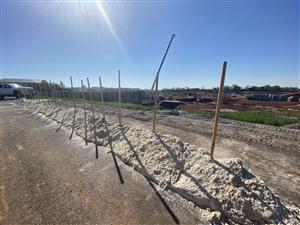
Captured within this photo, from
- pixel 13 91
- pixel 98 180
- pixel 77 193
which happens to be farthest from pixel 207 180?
pixel 13 91

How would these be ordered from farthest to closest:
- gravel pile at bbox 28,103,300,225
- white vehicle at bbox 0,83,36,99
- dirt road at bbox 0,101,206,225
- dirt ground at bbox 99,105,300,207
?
white vehicle at bbox 0,83,36,99 < dirt ground at bbox 99,105,300,207 < dirt road at bbox 0,101,206,225 < gravel pile at bbox 28,103,300,225

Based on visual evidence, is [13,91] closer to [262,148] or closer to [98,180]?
[98,180]

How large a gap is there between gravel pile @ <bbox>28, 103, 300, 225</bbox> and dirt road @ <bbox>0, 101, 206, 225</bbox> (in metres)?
0.27

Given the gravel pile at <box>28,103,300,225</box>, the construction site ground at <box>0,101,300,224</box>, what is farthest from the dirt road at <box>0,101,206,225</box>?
the gravel pile at <box>28,103,300,225</box>

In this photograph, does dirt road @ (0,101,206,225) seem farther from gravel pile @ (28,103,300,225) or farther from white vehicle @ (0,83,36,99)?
white vehicle @ (0,83,36,99)

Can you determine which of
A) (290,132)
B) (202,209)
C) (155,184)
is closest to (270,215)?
(202,209)

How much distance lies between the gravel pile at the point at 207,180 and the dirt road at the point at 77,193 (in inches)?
10.7

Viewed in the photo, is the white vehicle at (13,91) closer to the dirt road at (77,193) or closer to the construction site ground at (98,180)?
the construction site ground at (98,180)

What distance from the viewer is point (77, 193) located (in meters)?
3.33

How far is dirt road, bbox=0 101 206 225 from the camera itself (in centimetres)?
275

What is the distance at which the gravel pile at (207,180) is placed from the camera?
2642mm

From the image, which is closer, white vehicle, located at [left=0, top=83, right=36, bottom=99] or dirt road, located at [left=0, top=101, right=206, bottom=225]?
dirt road, located at [left=0, top=101, right=206, bottom=225]

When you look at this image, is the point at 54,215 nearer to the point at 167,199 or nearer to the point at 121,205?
the point at 121,205

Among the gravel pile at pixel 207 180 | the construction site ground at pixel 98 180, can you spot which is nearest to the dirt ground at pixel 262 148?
the construction site ground at pixel 98 180
